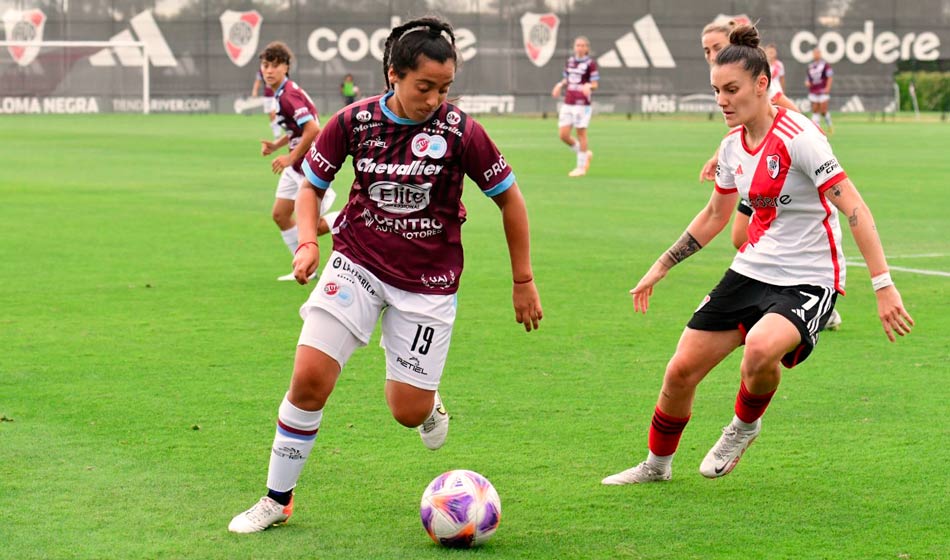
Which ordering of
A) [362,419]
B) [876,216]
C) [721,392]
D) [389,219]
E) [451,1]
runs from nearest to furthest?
[389,219], [362,419], [721,392], [876,216], [451,1]

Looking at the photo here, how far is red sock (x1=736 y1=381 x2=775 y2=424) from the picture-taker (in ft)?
19.3

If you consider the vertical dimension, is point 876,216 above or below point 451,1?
above

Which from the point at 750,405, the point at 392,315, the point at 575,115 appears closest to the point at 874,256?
the point at 750,405

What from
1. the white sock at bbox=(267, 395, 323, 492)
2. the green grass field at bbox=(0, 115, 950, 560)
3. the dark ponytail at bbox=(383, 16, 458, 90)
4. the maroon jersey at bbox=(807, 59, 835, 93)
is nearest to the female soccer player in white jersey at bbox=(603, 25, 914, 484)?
the green grass field at bbox=(0, 115, 950, 560)

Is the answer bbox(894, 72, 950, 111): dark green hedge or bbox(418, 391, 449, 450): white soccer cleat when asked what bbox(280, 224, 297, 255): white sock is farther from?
bbox(894, 72, 950, 111): dark green hedge

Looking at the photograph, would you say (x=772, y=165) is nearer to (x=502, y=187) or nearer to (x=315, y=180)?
(x=502, y=187)

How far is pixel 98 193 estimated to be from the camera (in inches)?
798

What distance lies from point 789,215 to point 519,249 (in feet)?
3.79

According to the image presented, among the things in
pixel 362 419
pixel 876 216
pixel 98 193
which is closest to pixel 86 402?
pixel 362 419

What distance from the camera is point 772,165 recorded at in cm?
571

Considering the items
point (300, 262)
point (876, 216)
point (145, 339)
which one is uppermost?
point (300, 262)

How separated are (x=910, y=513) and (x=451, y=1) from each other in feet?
162

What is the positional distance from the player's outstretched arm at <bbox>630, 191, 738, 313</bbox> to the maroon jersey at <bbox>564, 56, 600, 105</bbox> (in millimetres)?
19469

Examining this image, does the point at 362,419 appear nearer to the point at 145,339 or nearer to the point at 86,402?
the point at 86,402
